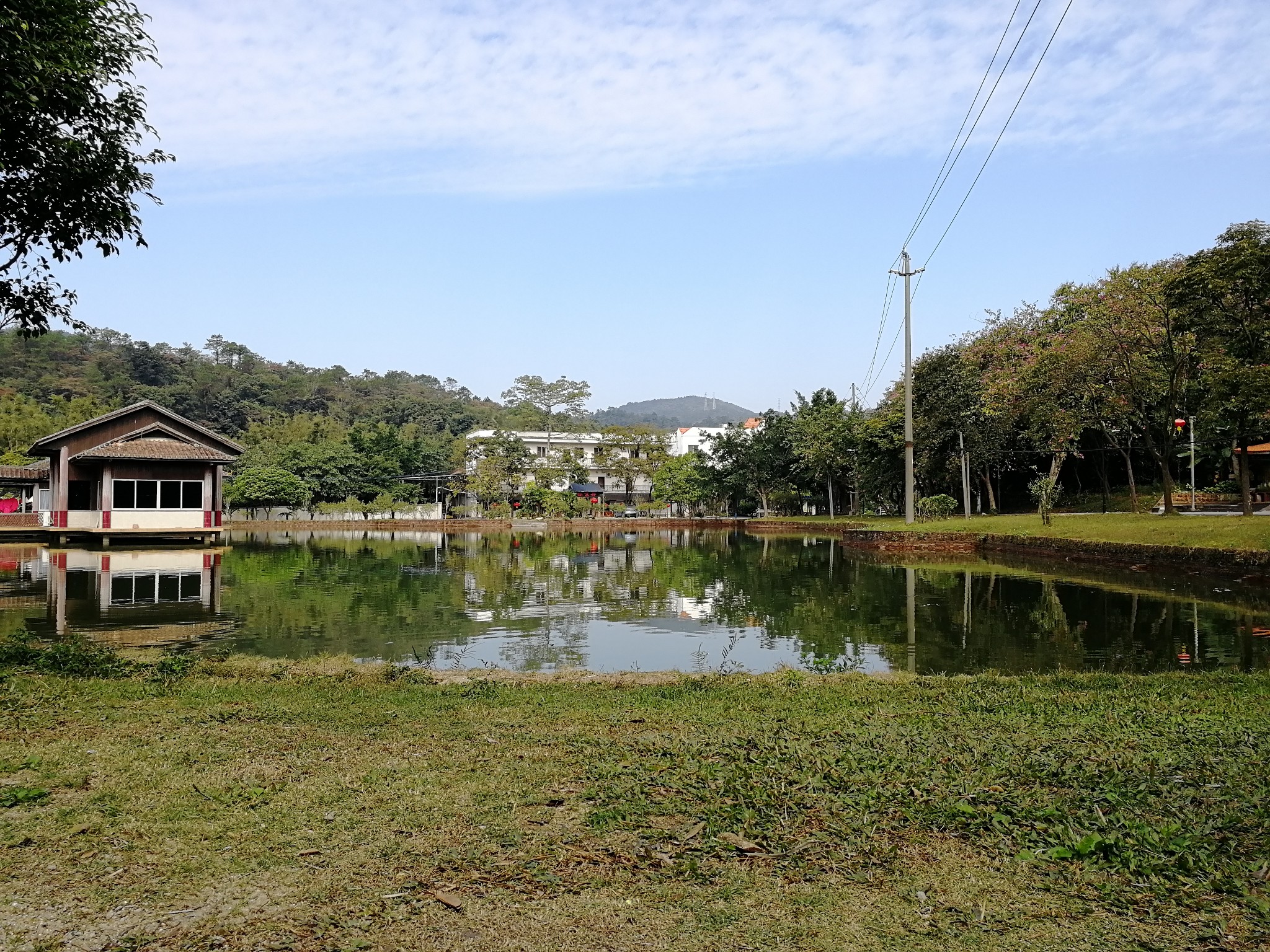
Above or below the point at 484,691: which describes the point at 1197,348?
above

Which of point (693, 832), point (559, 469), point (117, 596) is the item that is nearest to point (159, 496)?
point (117, 596)

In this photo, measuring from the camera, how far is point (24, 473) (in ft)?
124

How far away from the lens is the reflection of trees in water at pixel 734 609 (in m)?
10.8

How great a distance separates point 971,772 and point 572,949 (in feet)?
8.08

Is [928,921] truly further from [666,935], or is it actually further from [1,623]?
[1,623]

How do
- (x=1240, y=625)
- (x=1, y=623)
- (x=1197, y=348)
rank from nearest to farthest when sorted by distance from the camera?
(x=1240, y=625) < (x=1, y=623) < (x=1197, y=348)

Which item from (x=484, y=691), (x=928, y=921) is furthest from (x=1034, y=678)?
(x=928, y=921)

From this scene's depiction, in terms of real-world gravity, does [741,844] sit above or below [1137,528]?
below

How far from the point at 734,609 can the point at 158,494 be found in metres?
26.0

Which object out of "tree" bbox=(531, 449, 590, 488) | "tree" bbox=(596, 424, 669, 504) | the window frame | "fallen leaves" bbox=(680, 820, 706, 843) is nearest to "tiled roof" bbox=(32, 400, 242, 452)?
the window frame

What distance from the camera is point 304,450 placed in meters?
55.0

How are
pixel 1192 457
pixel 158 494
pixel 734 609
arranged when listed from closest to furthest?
pixel 734 609 < pixel 158 494 < pixel 1192 457

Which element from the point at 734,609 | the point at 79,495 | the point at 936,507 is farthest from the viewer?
the point at 936,507

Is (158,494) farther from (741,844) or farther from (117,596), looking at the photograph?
(741,844)
